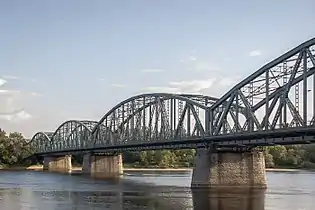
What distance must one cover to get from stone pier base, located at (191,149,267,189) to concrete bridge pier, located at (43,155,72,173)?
10568 centimetres

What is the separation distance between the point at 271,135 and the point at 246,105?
11.5m

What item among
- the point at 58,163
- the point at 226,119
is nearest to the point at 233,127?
the point at 226,119

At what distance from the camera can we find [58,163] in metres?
195

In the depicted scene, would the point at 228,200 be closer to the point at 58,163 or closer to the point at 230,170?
the point at 230,170

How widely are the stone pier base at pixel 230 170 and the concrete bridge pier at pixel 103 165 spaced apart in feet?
205

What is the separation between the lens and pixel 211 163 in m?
→ 88.2

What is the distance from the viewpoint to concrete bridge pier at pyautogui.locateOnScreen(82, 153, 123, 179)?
501 ft

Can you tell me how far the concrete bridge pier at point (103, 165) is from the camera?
152625 mm

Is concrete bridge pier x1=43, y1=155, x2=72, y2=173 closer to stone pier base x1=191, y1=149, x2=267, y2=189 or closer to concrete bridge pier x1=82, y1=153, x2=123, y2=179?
concrete bridge pier x1=82, y1=153, x2=123, y2=179

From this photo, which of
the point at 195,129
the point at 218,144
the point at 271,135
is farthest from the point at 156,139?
the point at 271,135

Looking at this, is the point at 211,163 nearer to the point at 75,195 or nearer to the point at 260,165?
the point at 260,165

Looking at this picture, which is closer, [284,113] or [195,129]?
[284,113]

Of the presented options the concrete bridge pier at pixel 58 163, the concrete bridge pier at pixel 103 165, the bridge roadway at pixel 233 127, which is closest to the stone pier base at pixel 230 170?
the bridge roadway at pixel 233 127

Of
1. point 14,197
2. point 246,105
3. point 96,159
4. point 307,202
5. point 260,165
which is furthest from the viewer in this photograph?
point 96,159
